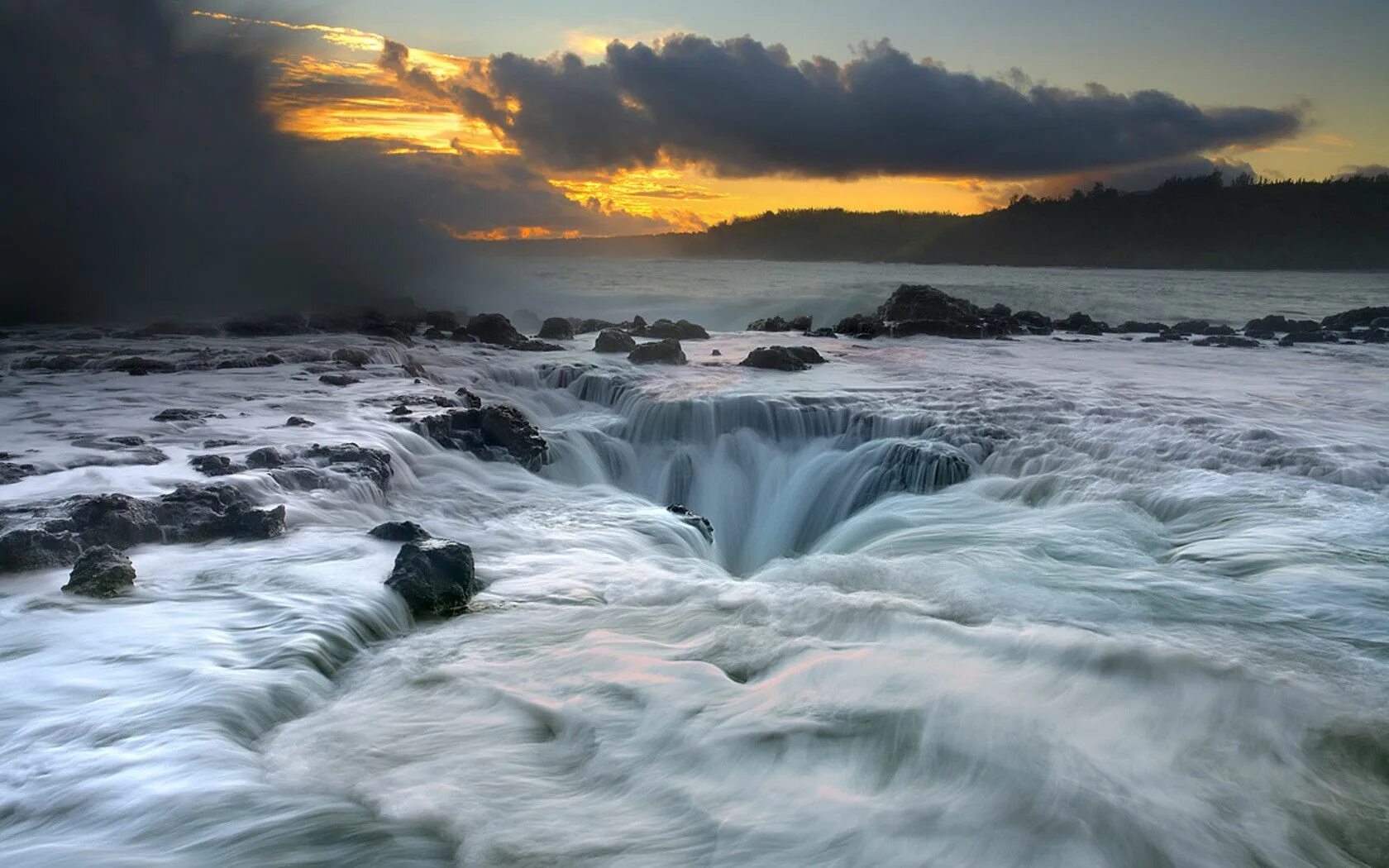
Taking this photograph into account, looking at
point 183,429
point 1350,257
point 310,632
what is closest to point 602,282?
point 183,429

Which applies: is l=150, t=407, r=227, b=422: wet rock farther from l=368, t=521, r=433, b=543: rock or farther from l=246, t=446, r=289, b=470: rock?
l=368, t=521, r=433, b=543: rock

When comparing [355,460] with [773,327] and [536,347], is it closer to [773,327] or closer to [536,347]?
[536,347]

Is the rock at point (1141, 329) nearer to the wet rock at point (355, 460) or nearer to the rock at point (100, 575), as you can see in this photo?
the wet rock at point (355, 460)

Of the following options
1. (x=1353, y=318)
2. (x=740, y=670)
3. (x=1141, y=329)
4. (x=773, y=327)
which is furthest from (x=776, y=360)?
(x=1353, y=318)

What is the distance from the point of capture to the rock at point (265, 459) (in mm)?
7402

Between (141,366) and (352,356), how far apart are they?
9.61 feet

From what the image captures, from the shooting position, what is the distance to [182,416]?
9.10 m

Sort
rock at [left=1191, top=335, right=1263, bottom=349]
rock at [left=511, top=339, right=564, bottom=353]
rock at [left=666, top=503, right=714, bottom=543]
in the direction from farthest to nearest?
rock at [left=1191, top=335, right=1263, bottom=349], rock at [left=511, top=339, right=564, bottom=353], rock at [left=666, top=503, right=714, bottom=543]

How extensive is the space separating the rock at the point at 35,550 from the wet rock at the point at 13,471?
159cm

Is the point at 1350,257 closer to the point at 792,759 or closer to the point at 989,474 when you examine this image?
the point at 989,474

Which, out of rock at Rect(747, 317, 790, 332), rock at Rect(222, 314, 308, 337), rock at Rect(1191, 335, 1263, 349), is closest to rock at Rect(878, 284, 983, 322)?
rock at Rect(747, 317, 790, 332)

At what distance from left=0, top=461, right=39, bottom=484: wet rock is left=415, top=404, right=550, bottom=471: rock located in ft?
11.2

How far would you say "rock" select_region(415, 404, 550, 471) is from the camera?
9.43 metres

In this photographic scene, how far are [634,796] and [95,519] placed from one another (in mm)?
4349
